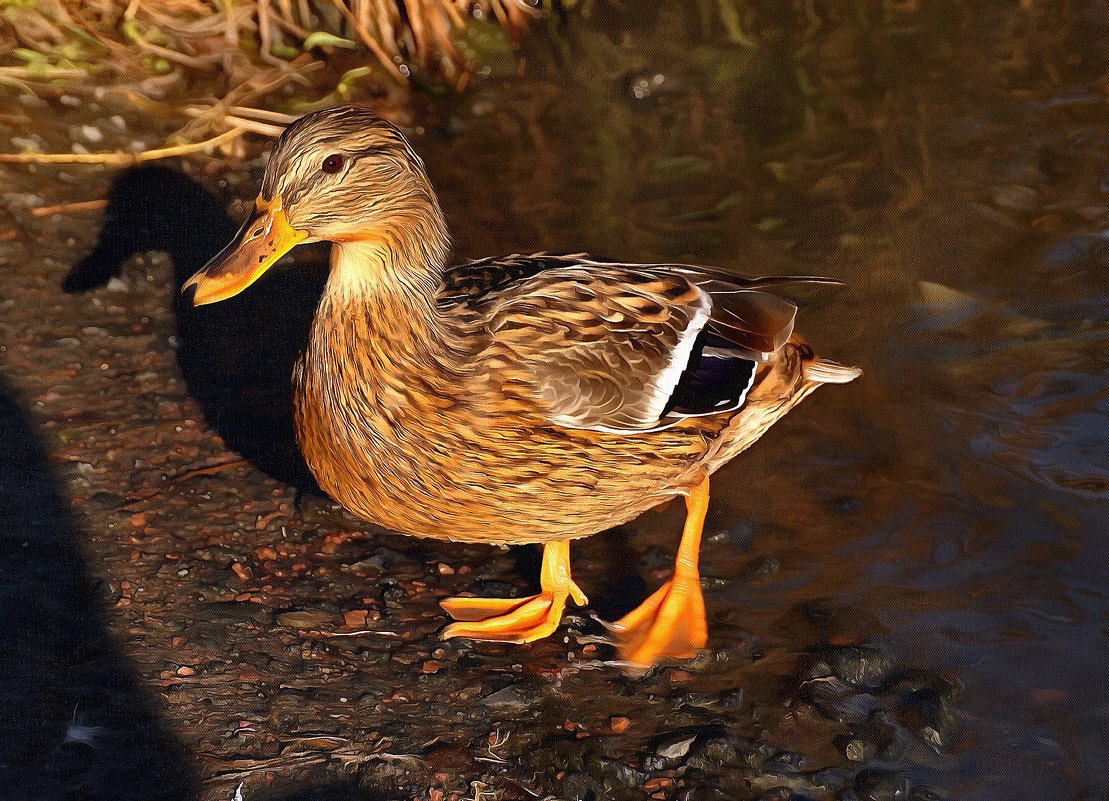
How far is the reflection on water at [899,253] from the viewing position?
4.24 metres

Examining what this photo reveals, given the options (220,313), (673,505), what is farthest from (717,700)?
(220,313)

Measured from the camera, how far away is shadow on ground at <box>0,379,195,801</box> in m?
3.37

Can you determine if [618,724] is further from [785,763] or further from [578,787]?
[785,763]

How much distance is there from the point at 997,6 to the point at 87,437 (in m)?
6.04

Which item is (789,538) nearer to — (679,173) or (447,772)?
(447,772)

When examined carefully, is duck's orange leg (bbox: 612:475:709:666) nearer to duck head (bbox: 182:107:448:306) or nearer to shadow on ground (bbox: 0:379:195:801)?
duck head (bbox: 182:107:448:306)

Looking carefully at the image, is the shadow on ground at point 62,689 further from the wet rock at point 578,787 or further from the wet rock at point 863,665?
the wet rock at point 863,665

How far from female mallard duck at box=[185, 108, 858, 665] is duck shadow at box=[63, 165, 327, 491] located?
3.51 ft

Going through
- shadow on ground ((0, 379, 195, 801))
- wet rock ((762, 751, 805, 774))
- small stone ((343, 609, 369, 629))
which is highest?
shadow on ground ((0, 379, 195, 801))

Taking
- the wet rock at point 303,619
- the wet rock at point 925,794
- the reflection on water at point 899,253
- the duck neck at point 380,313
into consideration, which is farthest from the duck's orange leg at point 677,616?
the duck neck at point 380,313

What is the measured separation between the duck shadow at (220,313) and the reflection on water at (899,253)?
993 mm

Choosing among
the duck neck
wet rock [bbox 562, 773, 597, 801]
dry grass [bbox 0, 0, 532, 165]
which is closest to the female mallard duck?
the duck neck

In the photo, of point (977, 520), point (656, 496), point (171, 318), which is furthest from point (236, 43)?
point (977, 520)

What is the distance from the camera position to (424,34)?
7203mm
